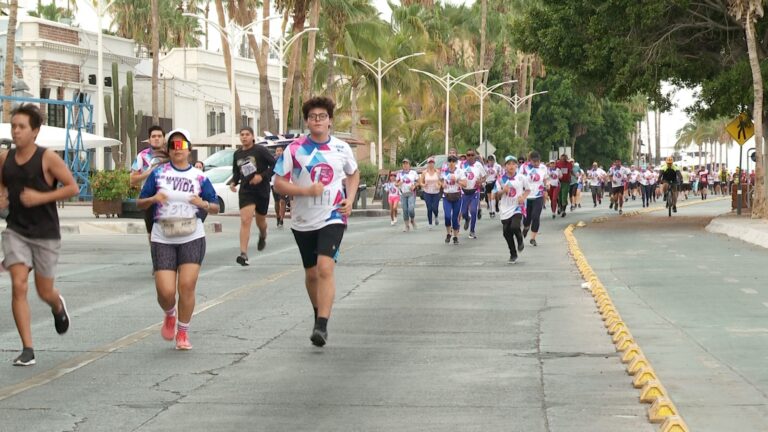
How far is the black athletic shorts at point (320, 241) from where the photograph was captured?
1114cm

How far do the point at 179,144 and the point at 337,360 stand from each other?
2.14 meters

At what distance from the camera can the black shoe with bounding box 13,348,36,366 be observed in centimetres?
995

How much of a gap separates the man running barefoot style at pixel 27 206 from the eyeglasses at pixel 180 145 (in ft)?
4.13

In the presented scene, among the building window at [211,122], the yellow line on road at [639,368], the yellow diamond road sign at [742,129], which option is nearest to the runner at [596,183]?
the yellow diamond road sign at [742,129]

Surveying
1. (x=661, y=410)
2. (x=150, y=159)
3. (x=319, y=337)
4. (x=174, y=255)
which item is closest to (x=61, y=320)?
(x=174, y=255)

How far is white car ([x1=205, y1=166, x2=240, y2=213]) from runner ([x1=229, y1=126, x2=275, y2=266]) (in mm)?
20778

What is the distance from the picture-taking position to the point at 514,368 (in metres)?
10.0

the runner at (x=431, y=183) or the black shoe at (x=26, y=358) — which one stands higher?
the runner at (x=431, y=183)

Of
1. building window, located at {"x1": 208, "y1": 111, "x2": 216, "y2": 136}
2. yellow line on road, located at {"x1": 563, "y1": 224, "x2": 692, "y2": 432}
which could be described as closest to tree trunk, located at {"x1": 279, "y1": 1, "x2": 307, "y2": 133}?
building window, located at {"x1": 208, "y1": 111, "x2": 216, "y2": 136}

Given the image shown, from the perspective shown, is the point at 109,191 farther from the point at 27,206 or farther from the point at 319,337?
the point at 27,206

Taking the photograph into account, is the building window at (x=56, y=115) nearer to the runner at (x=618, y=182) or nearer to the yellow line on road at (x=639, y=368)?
the runner at (x=618, y=182)

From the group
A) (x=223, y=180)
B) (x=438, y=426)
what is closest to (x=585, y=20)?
(x=223, y=180)

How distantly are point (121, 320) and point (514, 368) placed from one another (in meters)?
4.45

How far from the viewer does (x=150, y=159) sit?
16.6 meters
